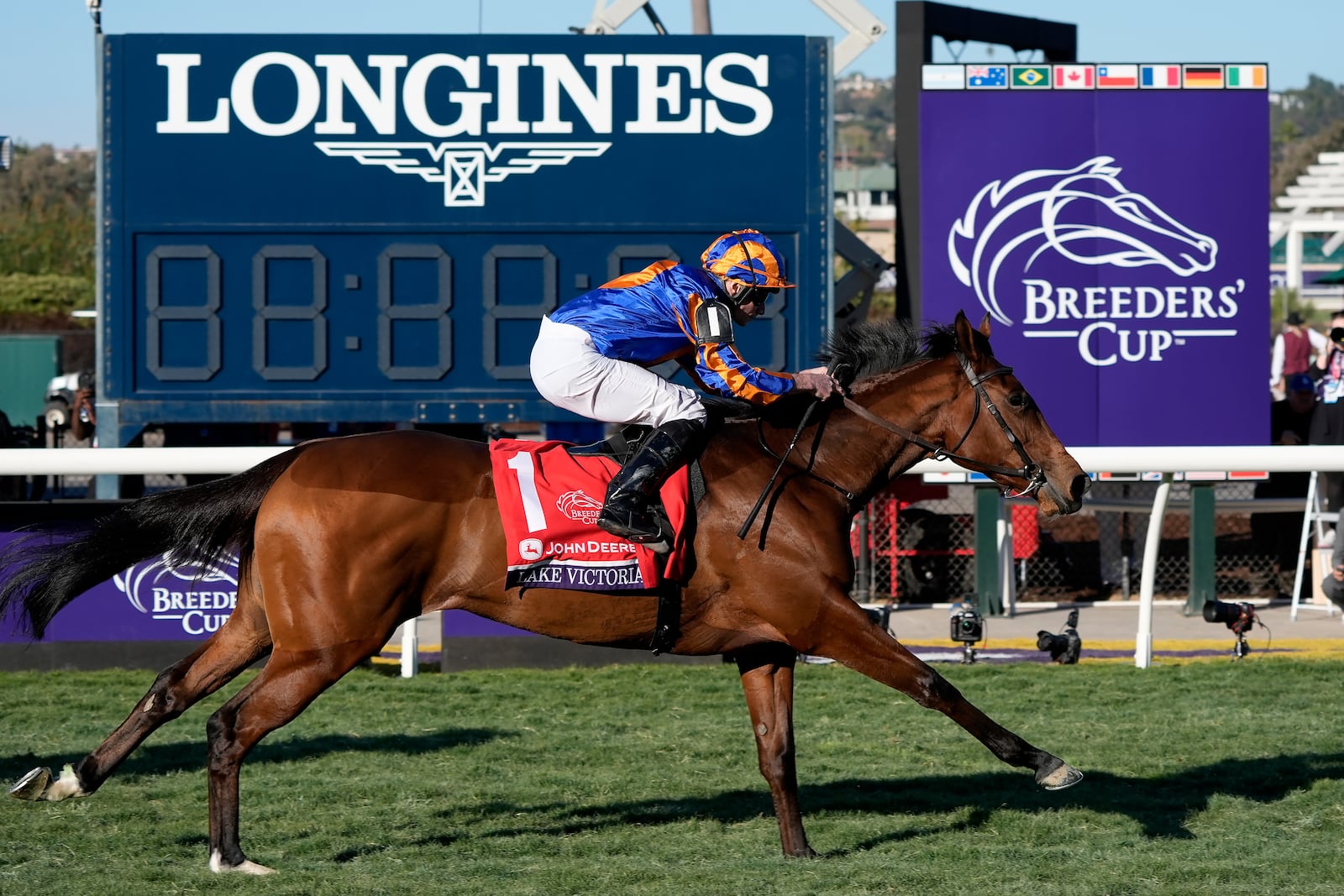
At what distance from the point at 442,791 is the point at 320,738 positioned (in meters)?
0.95

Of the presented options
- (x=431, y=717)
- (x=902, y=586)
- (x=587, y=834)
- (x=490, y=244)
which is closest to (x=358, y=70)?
(x=490, y=244)

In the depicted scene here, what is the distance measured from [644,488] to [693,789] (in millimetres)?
1394

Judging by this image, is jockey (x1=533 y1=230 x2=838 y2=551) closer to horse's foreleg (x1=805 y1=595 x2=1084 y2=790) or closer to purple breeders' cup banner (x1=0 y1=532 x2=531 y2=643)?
horse's foreleg (x1=805 y1=595 x2=1084 y2=790)

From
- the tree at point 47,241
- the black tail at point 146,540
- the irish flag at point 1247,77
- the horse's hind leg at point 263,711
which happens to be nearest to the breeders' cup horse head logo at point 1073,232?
the irish flag at point 1247,77

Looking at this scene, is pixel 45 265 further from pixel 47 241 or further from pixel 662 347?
pixel 662 347

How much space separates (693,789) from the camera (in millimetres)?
5324

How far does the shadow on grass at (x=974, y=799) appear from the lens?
16.0 ft

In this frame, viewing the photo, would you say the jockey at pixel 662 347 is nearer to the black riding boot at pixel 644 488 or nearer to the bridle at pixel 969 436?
the black riding boot at pixel 644 488

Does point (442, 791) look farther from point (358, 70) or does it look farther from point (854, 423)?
point (358, 70)

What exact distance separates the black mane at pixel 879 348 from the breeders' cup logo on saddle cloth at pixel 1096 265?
4.63 metres

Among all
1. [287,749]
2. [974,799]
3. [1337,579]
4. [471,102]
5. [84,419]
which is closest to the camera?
[974,799]

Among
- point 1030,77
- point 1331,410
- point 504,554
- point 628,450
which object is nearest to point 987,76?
point 1030,77

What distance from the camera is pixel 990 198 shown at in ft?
31.1

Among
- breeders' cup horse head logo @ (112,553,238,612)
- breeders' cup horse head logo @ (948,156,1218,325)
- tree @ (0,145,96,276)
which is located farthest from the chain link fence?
tree @ (0,145,96,276)
